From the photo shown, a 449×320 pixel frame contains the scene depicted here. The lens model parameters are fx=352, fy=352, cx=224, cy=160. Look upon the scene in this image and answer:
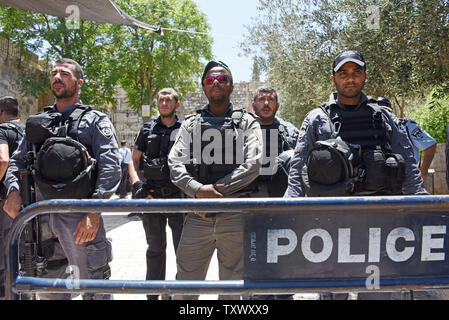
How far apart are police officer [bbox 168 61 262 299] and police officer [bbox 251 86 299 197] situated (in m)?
0.37

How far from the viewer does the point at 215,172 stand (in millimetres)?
2520

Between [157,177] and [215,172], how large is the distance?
933 millimetres

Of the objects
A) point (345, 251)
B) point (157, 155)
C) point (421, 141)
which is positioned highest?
point (421, 141)

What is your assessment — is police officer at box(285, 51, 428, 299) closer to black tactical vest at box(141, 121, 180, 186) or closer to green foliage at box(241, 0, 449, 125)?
black tactical vest at box(141, 121, 180, 186)

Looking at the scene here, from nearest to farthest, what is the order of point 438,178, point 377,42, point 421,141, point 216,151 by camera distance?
point 216,151 → point 421,141 → point 377,42 → point 438,178

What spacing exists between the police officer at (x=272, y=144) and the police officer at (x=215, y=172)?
37 cm

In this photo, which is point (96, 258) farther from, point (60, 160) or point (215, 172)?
point (215, 172)

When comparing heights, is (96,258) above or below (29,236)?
below

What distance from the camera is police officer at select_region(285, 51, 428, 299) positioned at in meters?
2.09

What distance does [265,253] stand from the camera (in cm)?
164

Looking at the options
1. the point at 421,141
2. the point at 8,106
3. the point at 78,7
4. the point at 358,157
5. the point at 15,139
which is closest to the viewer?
the point at 358,157

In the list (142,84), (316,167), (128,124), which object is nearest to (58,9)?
(316,167)

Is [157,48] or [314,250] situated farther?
[157,48]

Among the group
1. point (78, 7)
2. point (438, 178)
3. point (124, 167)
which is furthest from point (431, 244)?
point (124, 167)
